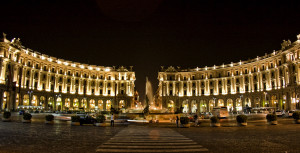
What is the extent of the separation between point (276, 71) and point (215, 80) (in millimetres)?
26250

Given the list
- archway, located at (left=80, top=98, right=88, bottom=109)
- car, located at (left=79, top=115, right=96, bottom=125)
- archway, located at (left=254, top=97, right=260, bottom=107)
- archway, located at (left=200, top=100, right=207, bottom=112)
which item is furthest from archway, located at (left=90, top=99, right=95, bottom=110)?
car, located at (left=79, top=115, right=96, bottom=125)

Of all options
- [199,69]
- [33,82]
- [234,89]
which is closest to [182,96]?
[199,69]

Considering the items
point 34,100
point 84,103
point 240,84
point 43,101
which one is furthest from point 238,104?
point 34,100

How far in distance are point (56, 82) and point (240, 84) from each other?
7277 centimetres

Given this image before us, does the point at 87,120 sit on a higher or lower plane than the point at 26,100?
lower

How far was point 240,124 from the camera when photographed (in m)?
28.9

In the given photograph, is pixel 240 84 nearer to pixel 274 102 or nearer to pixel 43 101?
pixel 274 102

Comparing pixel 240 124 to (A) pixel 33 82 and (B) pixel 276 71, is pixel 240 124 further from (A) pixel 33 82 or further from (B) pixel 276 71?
(A) pixel 33 82

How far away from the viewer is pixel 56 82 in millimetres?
88000

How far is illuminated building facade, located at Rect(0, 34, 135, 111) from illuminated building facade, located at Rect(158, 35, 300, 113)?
21.6 metres

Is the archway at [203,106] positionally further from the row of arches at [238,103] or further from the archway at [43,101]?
the archway at [43,101]

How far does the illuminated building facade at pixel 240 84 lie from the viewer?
226 feet

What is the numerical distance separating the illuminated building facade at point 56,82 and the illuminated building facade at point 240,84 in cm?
2156

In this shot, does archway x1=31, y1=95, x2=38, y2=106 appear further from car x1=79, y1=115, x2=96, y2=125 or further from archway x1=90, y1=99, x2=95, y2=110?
car x1=79, y1=115, x2=96, y2=125
